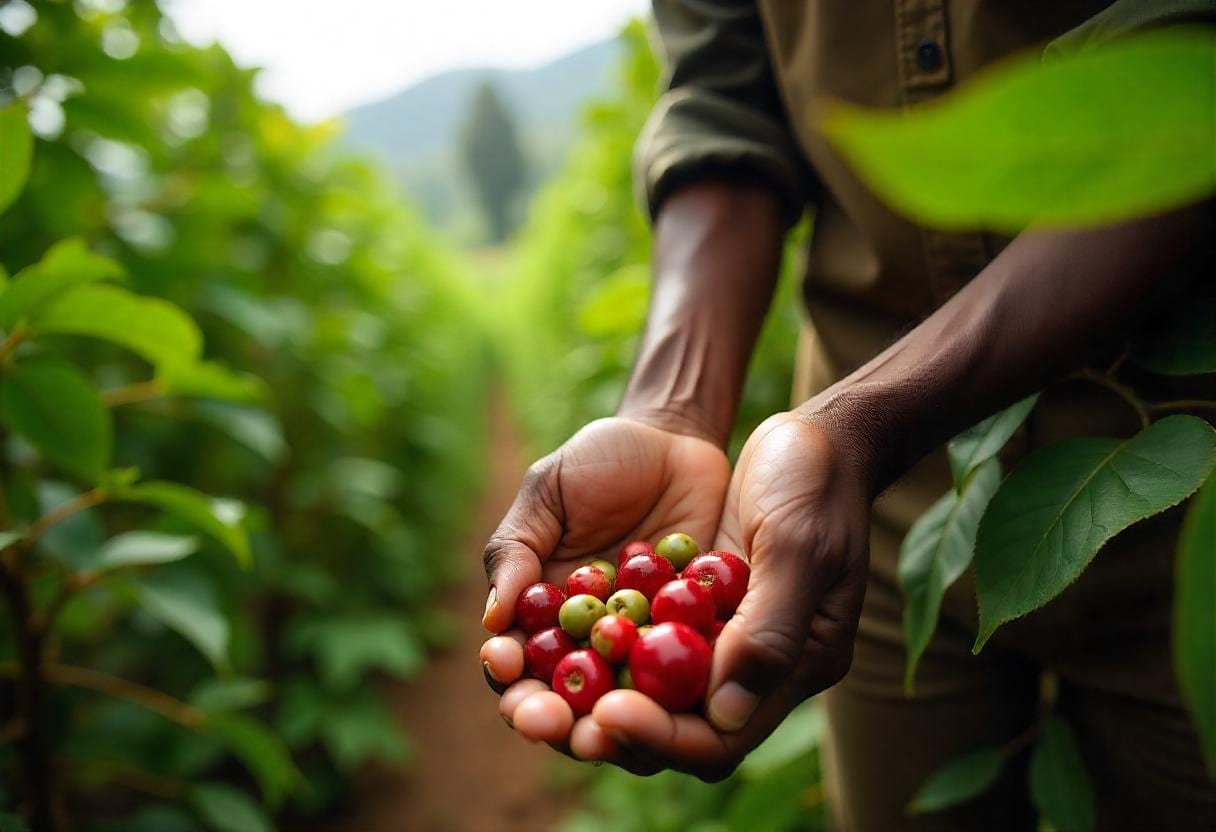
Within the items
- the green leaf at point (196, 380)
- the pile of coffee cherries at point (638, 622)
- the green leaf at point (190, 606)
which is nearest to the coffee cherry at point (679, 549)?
the pile of coffee cherries at point (638, 622)

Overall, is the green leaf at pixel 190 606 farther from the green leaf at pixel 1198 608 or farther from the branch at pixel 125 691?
the green leaf at pixel 1198 608

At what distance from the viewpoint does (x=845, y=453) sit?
886 mm

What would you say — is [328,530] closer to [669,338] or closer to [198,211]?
[198,211]

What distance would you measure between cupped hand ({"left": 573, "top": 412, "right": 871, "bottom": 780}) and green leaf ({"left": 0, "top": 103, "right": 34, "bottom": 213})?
2.76ft

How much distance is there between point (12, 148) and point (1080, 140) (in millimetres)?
1013

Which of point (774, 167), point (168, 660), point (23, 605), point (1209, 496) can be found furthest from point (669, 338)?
point (168, 660)

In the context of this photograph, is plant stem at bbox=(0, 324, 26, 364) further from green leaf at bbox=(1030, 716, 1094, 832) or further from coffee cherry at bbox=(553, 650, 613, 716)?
green leaf at bbox=(1030, 716, 1094, 832)

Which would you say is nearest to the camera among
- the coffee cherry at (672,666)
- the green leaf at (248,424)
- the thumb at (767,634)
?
the thumb at (767,634)

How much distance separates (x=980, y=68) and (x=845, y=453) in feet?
1.94

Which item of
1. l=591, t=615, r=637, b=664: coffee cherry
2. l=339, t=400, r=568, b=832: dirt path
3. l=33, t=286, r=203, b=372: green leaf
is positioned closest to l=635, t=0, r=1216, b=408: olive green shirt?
l=591, t=615, r=637, b=664: coffee cherry

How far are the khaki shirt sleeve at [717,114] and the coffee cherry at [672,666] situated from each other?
2.74 ft

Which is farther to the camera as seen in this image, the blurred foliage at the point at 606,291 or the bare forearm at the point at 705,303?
the blurred foliage at the point at 606,291

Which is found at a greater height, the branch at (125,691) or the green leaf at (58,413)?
the green leaf at (58,413)

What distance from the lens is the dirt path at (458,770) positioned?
143 inches
